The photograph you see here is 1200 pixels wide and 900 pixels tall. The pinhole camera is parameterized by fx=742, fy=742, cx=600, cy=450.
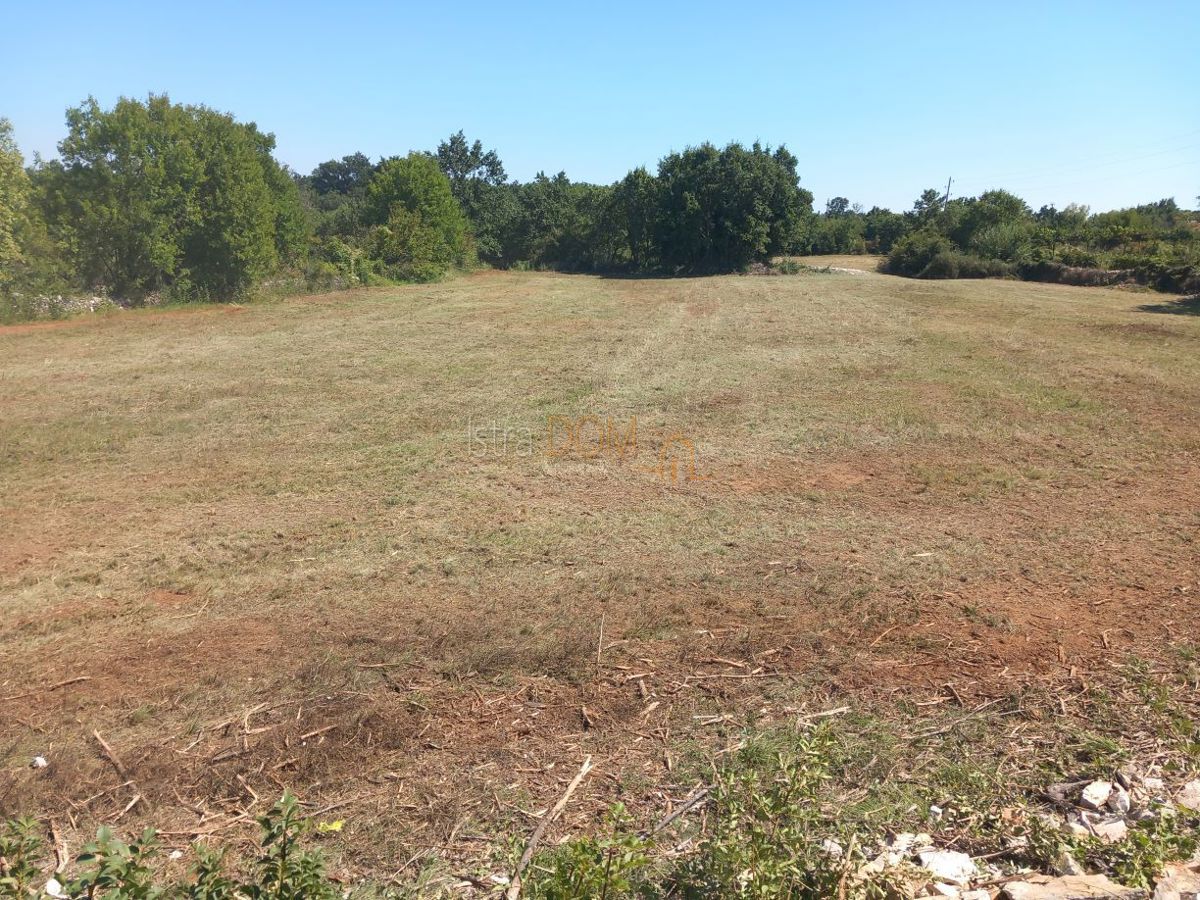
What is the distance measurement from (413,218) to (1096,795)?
105ft

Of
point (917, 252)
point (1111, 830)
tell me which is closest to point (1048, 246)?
point (917, 252)

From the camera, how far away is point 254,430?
9.77m

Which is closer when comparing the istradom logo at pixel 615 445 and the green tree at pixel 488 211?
the istradom logo at pixel 615 445

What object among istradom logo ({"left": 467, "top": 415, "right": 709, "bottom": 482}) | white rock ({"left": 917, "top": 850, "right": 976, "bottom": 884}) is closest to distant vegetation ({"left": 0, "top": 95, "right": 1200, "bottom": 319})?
istradom logo ({"left": 467, "top": 415, "right": 709, "bottom": 482})

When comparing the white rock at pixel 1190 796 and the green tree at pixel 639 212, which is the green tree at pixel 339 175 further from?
the white rock at pixel 1190 796

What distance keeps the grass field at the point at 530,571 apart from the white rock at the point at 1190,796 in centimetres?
70

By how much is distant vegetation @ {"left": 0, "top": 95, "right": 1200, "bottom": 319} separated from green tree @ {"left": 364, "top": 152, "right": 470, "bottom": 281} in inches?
3.3

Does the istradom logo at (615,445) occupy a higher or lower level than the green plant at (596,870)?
lower

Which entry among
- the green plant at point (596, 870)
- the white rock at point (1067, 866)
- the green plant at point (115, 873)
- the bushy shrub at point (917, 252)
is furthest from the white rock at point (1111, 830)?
the bushy shrub at point (917, 252)

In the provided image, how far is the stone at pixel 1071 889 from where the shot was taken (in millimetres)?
2539

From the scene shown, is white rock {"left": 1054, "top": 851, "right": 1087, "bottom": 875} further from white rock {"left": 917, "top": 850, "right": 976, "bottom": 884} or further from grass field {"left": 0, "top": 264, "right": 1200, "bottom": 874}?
grass field {"left": 0, "top": 264, "right": 1200, "bottom": 874}

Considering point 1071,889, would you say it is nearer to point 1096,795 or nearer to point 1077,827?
point 1077,827

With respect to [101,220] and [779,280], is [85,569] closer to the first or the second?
[101,220]

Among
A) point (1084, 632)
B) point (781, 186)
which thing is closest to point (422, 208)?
point (781, 186)
